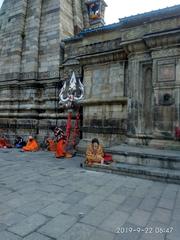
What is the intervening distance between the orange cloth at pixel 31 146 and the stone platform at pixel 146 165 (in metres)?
5.12

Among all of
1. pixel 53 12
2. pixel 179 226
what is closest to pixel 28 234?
pixel 179 226

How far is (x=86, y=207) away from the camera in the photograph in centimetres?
408

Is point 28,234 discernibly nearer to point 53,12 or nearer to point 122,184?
point 122,184

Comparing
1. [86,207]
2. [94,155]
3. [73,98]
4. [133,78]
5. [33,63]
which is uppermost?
[33,63]

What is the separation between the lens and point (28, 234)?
121 inches

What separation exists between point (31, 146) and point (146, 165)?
6.58m

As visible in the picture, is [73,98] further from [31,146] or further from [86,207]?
[86,207]

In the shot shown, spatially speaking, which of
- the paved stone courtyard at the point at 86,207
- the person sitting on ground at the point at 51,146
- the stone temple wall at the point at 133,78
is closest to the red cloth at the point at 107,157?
the paved stone courtyard at the point at 86,207

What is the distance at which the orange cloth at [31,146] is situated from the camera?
1130cm

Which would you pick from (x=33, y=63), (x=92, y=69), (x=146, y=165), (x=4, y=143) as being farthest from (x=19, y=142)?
(x=146, y=165)

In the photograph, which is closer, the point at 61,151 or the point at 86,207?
the point at 86,207

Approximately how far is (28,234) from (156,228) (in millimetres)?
1817

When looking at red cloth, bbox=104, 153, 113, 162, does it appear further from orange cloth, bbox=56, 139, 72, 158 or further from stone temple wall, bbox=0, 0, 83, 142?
stone temple wall, bbox=0, 0, 83, 142

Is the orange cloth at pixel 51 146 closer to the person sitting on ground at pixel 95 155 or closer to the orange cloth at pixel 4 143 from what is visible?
the orange cloth at pixel 4 143
